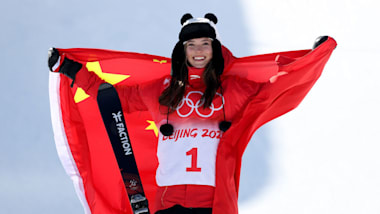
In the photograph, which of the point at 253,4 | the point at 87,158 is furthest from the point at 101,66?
the point at 253,4

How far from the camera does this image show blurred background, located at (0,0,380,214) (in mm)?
4199

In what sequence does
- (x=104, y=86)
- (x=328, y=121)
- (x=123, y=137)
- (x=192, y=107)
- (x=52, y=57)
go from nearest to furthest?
(x=192, y=107)
(x=52, y=57)
(x=104, y=86)
(x=123, y=137)
(x=328, y=121)

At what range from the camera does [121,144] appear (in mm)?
3207

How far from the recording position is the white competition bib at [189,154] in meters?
2.62

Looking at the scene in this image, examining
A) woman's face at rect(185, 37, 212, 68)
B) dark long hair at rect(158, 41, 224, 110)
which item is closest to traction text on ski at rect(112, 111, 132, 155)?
dark long hair at rect(158, 41, 224, 110)

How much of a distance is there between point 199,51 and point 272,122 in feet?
6.96

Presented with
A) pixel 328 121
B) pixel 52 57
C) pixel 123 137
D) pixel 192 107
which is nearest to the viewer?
pixel 192 107

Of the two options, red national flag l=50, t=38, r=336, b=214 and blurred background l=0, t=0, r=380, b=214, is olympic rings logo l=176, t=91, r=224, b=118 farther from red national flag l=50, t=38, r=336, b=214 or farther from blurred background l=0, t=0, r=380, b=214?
blurred background l=0, t=0, r=380, b=214

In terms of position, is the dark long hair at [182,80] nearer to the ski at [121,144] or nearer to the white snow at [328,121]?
the ski at [121,144]

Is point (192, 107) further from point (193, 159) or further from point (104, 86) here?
point (104, 86)

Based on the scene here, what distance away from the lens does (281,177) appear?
430 cm

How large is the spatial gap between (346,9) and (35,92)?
3.20 m

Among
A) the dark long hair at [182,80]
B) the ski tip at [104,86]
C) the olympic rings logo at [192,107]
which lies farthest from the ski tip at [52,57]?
the olympic rings logo at [192,107]

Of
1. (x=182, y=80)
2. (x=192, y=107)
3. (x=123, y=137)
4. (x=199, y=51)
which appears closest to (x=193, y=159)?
(x=192, y=107)
